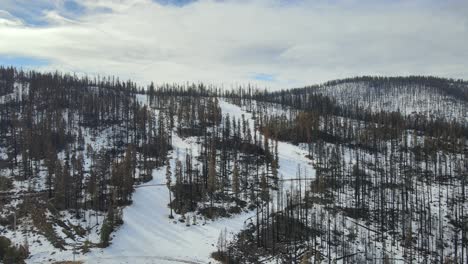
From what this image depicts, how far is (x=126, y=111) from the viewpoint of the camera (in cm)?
17675

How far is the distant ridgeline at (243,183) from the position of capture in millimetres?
72938

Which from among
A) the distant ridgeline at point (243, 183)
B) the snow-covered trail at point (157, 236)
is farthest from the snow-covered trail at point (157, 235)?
the distant ridgeline at point (243, 183)

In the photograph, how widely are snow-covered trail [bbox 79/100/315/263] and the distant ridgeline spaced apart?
2012mm

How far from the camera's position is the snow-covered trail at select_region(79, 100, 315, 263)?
61375 millimetres

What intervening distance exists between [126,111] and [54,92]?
46990 millimetres

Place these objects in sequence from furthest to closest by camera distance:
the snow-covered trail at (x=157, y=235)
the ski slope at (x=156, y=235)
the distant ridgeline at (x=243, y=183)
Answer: the distant ridgeline at (x=243, y=183)
the snow-covered trail at (x=157, y=235)
the ski slope at (x=156, y=235)

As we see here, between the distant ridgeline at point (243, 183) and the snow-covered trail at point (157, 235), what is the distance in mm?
2012

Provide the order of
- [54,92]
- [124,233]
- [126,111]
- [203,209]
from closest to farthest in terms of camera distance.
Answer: [124,233]
[203,209]
[126,111]
[54,92]

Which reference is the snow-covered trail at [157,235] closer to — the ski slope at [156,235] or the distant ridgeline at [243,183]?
the ski slope at [156,235]

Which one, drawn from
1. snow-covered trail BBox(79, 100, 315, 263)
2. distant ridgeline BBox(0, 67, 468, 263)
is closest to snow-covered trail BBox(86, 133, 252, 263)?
snow-covered trail BBox(79, 100, 315, 263)

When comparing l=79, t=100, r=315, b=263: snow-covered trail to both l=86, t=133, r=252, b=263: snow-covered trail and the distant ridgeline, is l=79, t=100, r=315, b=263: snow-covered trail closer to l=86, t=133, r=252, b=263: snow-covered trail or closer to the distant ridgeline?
l=86, t=133, r=252, b=263: snow-covered trail

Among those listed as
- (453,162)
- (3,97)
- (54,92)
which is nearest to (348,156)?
(453,162)

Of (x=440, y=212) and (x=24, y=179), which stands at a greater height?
(x=24, y=179)

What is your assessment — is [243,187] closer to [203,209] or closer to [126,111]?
[203,209]
